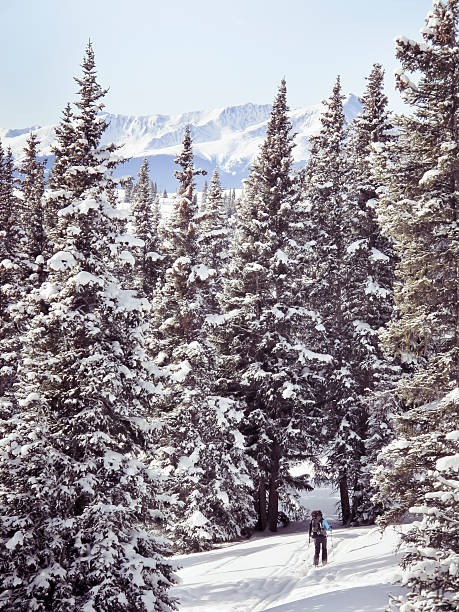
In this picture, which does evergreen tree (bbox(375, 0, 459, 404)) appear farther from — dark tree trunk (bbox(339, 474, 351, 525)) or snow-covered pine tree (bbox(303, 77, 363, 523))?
dark tree trunk (bbox(339, 474, 351, 525))

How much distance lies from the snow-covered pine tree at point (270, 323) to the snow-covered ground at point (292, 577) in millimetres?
4027

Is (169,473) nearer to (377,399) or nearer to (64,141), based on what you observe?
(377,399)

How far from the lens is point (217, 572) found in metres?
17.0

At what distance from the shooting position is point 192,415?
70.4ft

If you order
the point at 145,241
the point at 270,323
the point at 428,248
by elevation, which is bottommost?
the point at 270,323

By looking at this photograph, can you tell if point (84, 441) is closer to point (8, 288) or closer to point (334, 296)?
point (8, 288)

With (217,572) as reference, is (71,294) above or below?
above

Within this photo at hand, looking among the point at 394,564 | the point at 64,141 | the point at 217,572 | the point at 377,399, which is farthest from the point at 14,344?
the point at 394,564

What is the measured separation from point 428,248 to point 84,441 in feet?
29.2

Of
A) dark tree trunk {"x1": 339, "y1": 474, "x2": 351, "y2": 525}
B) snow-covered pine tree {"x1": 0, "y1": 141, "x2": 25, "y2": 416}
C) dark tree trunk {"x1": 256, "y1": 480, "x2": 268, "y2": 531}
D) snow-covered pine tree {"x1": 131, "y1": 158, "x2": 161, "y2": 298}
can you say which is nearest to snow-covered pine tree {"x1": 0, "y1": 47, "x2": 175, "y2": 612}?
snow-covered pine tree {"x1": 0, "y1": 141, "x2": 25, "y2": 416}

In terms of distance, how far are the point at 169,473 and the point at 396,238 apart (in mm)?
13544

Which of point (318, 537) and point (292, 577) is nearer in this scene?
point (292, 577)

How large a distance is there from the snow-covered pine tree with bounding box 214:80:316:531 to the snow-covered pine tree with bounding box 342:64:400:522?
234 centimetres

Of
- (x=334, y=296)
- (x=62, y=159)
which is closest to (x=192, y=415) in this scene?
(x=334, y=296)
